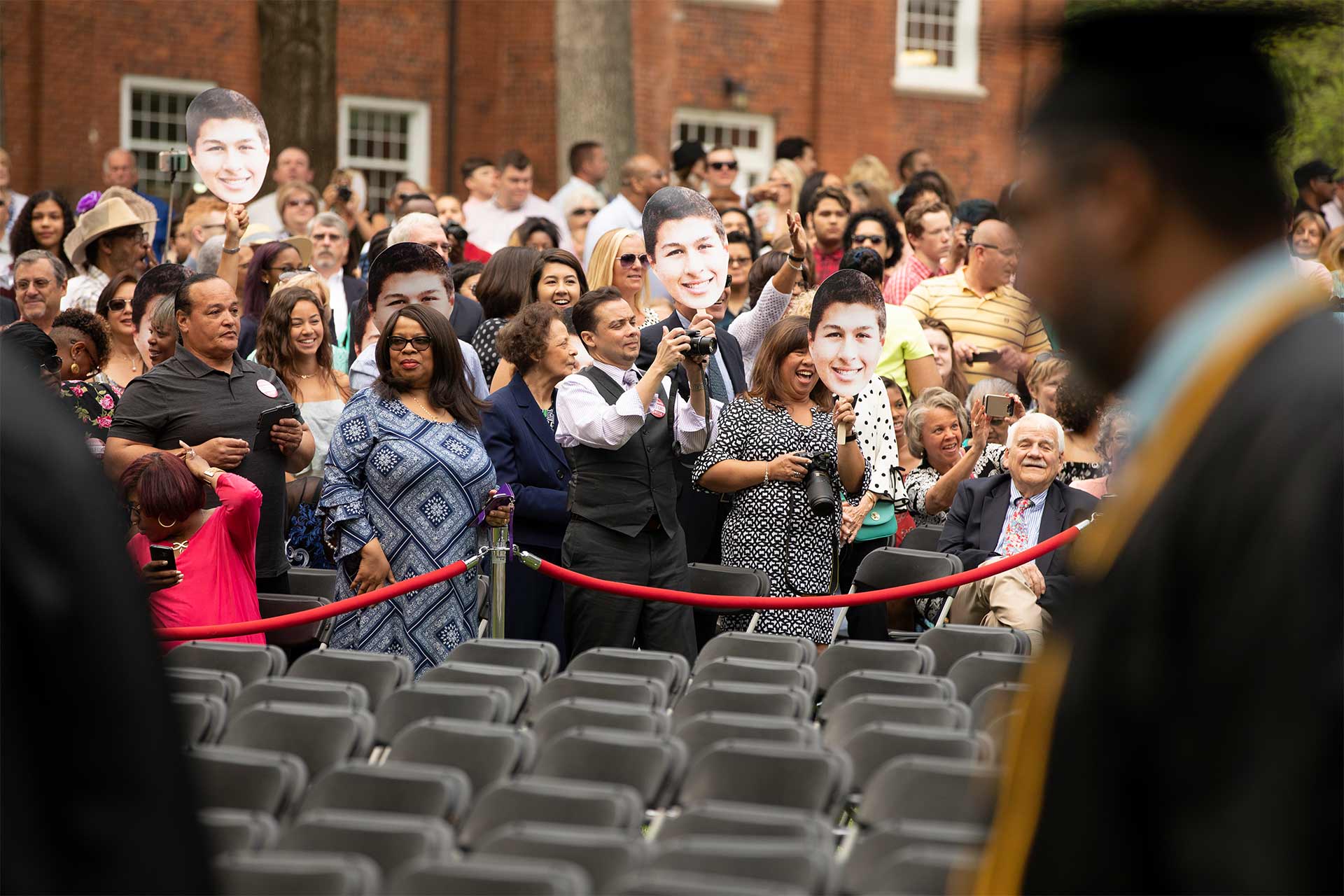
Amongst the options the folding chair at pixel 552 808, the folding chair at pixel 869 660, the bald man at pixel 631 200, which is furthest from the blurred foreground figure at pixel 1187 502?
the bald man at pixel 631 200

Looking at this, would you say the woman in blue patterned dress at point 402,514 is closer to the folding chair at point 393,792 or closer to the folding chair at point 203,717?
the folding chair at point 203,717

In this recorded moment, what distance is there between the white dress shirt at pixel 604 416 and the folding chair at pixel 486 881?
3.24m

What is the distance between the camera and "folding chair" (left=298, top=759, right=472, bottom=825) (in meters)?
3.87

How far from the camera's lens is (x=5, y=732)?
1371 millimetres

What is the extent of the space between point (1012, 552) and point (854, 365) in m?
1.00

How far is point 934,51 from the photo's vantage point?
920 inches

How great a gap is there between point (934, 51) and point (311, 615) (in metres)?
19.1

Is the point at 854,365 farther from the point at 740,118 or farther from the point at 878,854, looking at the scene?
the point at 740,118

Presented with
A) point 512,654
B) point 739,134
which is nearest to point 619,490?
point 512,654

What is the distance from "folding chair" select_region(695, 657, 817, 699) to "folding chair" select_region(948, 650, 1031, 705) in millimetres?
456

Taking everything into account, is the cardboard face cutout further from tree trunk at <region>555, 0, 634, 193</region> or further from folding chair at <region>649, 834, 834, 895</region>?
tree trunk at <region>555, 0, 634, 193</region>

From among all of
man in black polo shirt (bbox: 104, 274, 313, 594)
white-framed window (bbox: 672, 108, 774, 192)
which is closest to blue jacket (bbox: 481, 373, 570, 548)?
man in black polo shirt (bbox: 104, 274, 313, 594)

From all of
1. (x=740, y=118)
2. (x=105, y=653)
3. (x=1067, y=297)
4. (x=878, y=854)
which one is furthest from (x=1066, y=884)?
(x=740, y=118)

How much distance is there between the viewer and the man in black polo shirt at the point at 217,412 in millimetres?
6379
